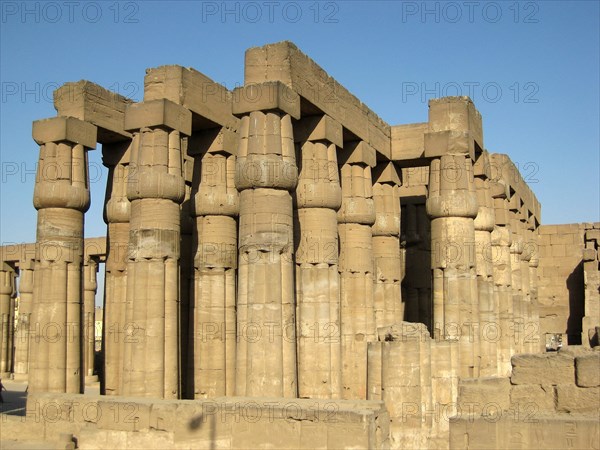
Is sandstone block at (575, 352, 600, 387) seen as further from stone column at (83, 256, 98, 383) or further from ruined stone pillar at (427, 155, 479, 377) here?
stone column at (83, 256, 98, 383)

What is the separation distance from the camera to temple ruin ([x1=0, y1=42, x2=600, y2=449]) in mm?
11586

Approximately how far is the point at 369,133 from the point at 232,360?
7.52 m

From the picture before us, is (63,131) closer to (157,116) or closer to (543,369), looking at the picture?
(157,116)

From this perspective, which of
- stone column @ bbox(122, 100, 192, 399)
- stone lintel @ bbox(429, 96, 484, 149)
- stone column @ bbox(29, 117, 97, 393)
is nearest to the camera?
stone column @ bbox(122, 100, 192, 399)

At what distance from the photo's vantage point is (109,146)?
2250 cm

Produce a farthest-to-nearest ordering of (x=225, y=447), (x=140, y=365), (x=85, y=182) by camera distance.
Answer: (x=85, y=182) < (x=140, y=365) < (x=225, y=447)

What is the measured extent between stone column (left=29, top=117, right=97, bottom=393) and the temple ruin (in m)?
0.05

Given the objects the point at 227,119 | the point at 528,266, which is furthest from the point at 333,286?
the point at 528,266

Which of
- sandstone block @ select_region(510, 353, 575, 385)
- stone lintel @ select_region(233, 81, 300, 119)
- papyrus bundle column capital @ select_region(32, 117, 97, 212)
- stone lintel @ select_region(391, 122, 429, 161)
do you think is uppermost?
stone lintel @ select_region(391, 122, 429, 161)

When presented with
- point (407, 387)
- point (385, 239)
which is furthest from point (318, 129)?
point (407, 387)

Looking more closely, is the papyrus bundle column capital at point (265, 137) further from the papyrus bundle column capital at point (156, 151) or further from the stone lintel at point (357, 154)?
the stone lintel at point (357, 154)

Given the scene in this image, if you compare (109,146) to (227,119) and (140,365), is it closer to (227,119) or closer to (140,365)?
(227,119)

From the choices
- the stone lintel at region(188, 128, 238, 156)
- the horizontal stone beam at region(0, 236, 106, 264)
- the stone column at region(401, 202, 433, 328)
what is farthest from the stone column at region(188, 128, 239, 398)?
the horizontal stone beam at region(0, 236, 106, 264)

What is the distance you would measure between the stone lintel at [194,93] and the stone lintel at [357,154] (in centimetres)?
327
